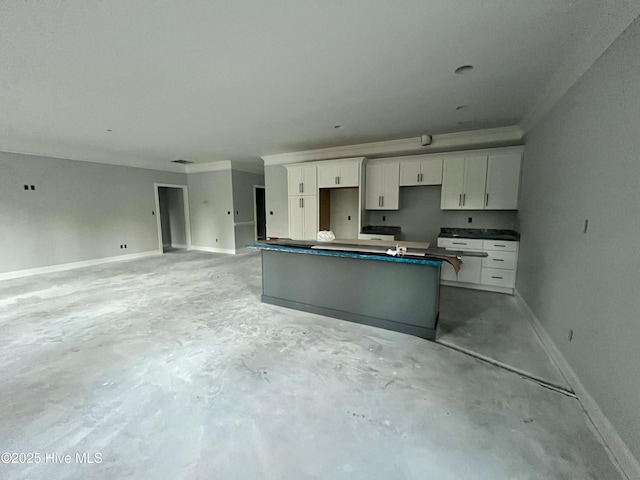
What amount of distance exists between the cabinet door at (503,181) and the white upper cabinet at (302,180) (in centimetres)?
321

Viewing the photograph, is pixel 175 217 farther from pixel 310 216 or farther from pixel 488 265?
pixel 488 265

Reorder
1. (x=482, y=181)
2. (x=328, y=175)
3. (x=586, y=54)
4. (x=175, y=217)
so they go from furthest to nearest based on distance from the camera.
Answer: (x=175, y=217) < (x=328, y=175) < (x=482, y=181) < (x=586, y=54)

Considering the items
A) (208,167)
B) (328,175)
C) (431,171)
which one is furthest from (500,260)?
(208,167)

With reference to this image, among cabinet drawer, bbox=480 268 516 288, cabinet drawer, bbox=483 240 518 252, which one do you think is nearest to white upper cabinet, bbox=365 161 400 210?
cabinet drawer, bbox=483 240 518 252

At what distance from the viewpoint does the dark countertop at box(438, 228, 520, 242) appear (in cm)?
417

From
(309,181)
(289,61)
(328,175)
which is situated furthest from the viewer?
(309,181)

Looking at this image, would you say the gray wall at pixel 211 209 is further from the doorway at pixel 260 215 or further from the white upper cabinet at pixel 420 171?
the white upper cabinet at pixel 420 171

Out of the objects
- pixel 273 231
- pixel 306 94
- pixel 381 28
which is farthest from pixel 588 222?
pixel 273 231

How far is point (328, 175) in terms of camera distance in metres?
5.50

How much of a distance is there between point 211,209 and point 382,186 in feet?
16.7

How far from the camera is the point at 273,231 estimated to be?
6.95m

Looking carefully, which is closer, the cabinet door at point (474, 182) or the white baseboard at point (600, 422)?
the white baseboard at point (600, 422)

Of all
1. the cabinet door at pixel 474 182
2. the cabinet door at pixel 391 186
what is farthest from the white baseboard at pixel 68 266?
the cabinet door at pixel 474 182

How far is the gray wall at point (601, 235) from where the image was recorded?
4.80ft
